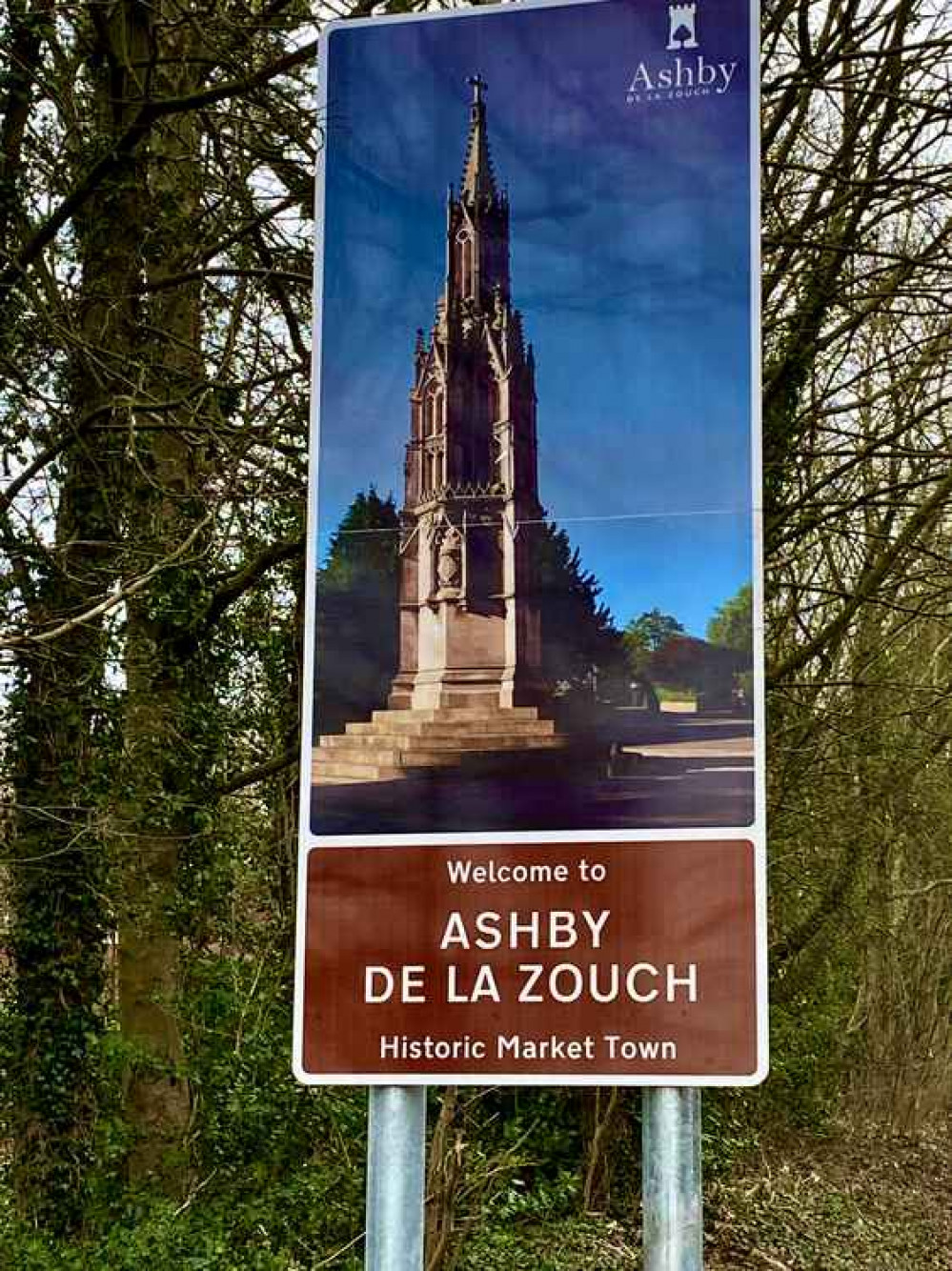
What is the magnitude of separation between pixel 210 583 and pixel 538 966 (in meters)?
6.69

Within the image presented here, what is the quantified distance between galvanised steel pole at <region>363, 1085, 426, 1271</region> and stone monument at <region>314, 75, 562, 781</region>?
76 centimetres

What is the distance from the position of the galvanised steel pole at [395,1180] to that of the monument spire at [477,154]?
216cm

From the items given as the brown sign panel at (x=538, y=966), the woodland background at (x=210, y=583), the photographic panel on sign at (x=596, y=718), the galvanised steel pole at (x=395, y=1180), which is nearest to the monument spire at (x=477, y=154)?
the photographic panel on sign at (x=596, y=718)

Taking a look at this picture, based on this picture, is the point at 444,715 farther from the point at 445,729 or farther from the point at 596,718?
the point at 596,718

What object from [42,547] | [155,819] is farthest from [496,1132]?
[42,547]

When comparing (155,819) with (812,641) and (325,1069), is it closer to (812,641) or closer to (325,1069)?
(812,641)

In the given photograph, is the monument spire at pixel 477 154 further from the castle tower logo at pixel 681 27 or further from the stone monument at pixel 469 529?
the castle tower logo at pixel 681 27

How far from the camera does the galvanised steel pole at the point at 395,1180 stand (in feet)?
12.9

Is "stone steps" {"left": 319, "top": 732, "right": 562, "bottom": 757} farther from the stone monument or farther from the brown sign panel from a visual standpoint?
the brown sign panel

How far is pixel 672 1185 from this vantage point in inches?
149

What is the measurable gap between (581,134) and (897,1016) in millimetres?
16242

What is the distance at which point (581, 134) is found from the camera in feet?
13.8

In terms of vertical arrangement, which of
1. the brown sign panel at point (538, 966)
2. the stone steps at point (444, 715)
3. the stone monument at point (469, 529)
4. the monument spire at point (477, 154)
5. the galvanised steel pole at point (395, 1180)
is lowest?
the galvanised steel pole at point (395, 1180)

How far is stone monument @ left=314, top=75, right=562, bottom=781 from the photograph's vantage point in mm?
4148
